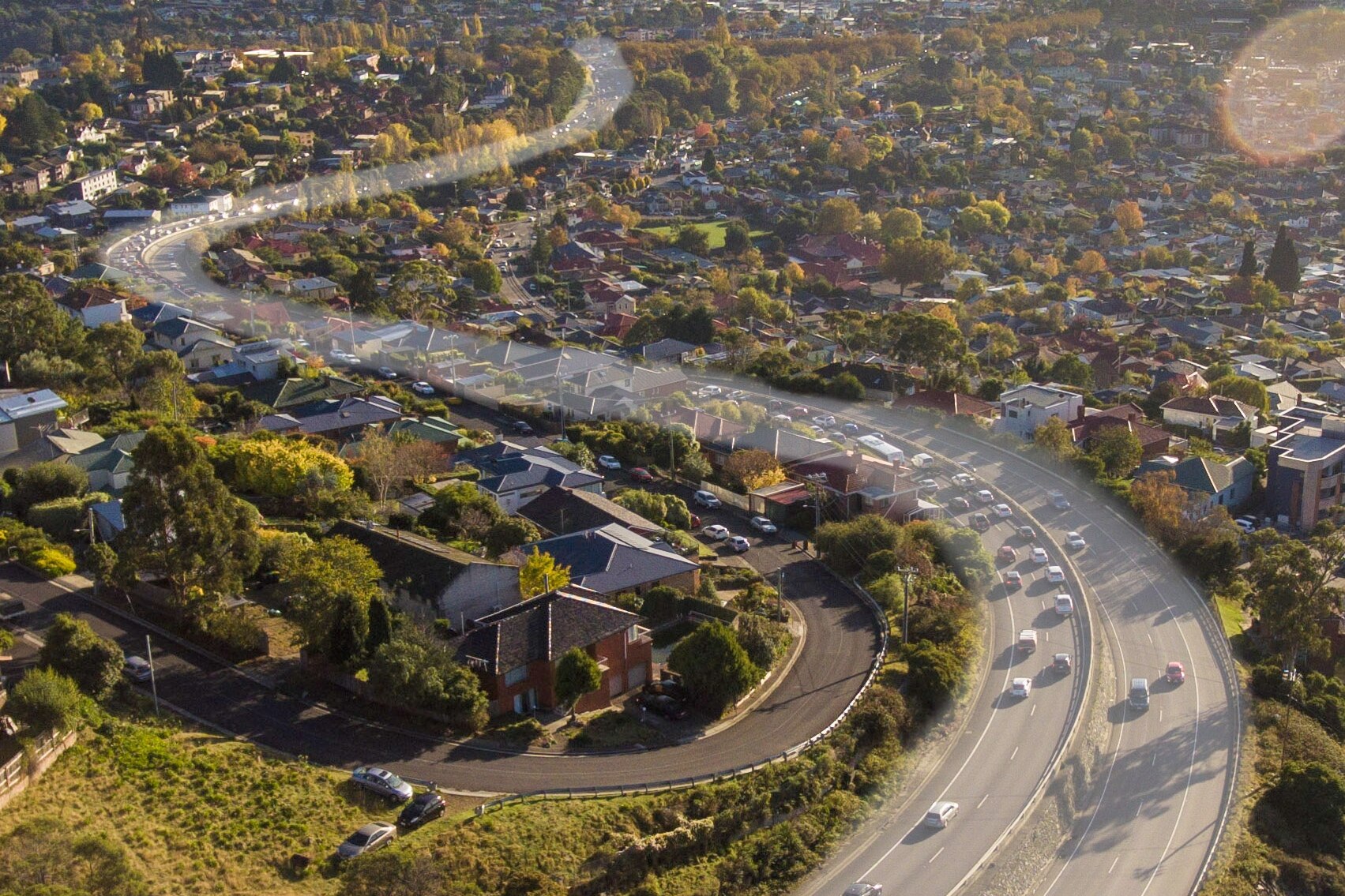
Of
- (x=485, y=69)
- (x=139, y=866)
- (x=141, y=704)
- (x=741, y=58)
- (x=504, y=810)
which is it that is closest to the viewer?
(x=139, y=866)

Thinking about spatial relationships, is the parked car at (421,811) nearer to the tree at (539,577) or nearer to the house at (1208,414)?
the tree at (539,577)

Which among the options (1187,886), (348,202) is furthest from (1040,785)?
(348,202)

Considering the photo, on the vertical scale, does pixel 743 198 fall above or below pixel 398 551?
below

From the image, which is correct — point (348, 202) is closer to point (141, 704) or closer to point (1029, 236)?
point (1029, 236)

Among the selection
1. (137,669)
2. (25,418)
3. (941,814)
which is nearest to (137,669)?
(137,669)

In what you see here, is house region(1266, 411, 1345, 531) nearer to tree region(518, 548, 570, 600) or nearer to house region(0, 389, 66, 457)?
tree region(518, 548, 570, 600)

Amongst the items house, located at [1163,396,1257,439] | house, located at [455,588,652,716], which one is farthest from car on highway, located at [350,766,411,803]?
house, located at [1163,396,1257,439]

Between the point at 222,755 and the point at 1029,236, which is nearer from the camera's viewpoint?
the point at 222,755

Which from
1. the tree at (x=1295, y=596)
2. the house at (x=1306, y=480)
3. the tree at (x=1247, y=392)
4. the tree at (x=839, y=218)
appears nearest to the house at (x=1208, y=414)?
the tree at (x=1247, y=392)
